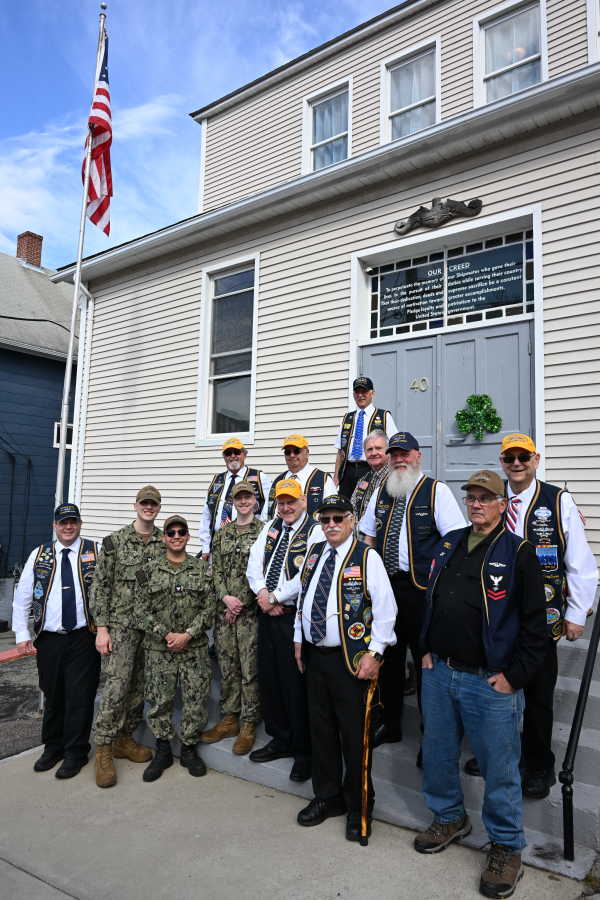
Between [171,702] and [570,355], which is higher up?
[570,355]

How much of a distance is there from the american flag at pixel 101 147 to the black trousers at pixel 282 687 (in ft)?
19.6

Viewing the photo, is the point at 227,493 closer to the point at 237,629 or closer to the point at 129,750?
the point at 237,629

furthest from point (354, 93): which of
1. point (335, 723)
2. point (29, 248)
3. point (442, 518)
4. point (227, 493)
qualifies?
point (29, 248)

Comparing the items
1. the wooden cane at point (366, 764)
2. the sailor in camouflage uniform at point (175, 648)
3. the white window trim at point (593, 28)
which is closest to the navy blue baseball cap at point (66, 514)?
the sailor in camouflage uniform at point (175, 648)

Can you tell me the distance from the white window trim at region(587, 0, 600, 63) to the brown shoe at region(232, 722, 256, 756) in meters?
7.90

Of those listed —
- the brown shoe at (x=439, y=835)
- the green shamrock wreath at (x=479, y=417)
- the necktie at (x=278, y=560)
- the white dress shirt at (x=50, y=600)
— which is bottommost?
the brown shoe at (x=439, y=835)

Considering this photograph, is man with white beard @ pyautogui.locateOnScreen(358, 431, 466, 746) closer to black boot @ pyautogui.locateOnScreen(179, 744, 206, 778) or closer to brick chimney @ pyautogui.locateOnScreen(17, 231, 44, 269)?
black boot @ pyautogui.locateOnScreen(179, 744, 206, 778)

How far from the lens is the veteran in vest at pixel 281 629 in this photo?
4168mm

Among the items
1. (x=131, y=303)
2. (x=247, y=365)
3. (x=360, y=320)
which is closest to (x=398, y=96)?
(x=360, y=320)

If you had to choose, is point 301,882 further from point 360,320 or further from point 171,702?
point 360,320

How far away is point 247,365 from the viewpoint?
351 inches

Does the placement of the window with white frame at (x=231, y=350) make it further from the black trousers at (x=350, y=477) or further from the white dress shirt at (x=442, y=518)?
the white dress shirt at (x=442, y=518)

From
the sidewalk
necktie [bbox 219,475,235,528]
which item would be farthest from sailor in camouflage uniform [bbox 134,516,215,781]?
necktie [bbox 219,475,235,528]

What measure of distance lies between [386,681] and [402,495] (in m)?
1.18
